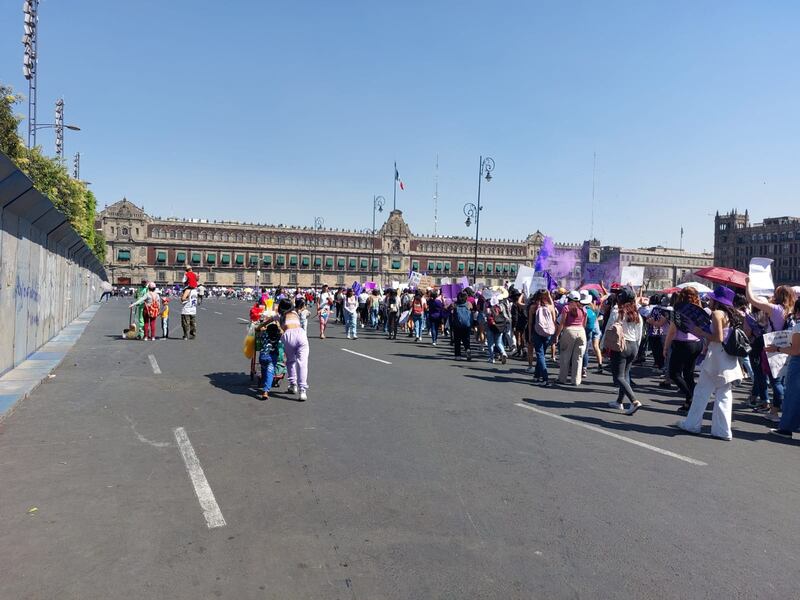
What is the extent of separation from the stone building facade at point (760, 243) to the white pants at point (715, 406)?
113 meters

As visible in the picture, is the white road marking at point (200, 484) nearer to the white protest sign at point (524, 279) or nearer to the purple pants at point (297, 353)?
Answer: the purple pants at point (297, 353)

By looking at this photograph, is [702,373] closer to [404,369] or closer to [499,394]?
[499,394]

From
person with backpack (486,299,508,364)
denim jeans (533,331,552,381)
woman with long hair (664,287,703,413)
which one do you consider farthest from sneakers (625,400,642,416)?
person with backpack (486,299,508,364)

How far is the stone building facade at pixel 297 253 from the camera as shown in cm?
10756

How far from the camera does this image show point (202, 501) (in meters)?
4.55


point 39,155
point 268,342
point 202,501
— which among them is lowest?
point 202,501

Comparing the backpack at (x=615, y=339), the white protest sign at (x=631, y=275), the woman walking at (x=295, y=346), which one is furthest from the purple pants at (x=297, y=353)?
the white protest sign at (x=631, y=275)

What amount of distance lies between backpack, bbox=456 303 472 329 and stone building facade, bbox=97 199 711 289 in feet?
283

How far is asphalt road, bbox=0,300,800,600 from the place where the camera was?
11.3ft

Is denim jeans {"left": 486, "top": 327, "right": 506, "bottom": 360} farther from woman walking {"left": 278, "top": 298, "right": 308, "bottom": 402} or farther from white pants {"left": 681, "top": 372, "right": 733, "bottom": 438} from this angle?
white pants {"left": 681, "top": 372, "right": 733, "bottom": 438}

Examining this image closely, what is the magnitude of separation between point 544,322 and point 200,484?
778cm

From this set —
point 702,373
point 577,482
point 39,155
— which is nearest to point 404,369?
point 702,373

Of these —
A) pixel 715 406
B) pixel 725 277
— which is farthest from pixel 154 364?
pixel 725 277

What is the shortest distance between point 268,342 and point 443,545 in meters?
5.61
